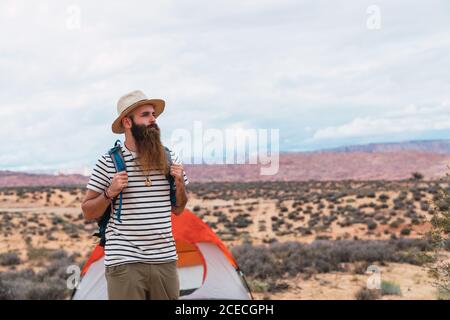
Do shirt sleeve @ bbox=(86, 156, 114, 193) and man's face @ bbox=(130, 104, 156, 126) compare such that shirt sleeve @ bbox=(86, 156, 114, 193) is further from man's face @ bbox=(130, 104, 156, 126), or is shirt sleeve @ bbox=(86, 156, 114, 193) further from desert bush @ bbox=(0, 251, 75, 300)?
desert bush @ bbox=(0, 251, 75, 300)

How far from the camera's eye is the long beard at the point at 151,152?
4023mm

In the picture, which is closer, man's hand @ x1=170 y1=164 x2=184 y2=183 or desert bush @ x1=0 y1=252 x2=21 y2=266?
man's hand @ x1=170 y1=164 x2=184 y2=183

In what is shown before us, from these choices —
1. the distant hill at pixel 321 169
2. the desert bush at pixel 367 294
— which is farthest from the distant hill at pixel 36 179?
the desert bush at pixel 367 294

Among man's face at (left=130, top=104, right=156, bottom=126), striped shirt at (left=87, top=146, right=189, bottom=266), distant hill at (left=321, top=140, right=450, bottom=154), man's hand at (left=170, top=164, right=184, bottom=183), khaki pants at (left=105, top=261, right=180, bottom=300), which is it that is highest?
distant hill at (left=321, top=140, right=450, bottom=154)

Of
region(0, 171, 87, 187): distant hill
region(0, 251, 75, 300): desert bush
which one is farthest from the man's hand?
region(0, 171, 87, 187): distant hill

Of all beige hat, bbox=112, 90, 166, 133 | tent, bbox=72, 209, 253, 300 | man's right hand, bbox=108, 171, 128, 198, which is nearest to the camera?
man's right hand, bbox=108, 171, 128, 198

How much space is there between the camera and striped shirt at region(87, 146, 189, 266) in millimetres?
3951

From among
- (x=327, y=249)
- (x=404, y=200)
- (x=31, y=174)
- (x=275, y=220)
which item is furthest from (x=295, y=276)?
(x=31, y=174)

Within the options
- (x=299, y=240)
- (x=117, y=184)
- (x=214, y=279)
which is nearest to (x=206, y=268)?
(x=214, y=279)

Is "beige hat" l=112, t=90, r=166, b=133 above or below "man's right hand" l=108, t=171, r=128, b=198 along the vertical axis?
above

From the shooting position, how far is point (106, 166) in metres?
4.04

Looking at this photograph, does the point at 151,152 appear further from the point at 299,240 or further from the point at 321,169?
the point at 321,169

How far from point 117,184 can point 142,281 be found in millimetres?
635
